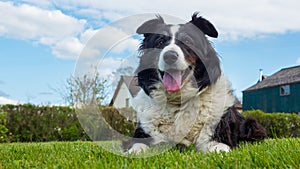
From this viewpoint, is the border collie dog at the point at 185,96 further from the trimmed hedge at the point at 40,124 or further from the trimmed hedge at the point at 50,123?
the trimmed hedge at the point at 40,124

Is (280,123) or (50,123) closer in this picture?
(50,123)

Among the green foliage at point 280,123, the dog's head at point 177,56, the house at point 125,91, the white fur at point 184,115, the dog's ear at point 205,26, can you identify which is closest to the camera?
the dog's head at point 177,56

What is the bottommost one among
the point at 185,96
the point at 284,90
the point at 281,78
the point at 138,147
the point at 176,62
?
the point at 138,147

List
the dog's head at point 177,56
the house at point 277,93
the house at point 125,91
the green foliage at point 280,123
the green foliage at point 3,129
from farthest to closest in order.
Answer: the house at point 277,93
the green foliage at point 280,123
the green foliage at point 3,129
the house at point 125,91
the dog's head at point 177,56

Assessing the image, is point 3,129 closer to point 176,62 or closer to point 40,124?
point 40,124

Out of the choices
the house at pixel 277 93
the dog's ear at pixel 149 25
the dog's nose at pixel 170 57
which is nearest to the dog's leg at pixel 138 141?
the dog's nose at pixel 170 57

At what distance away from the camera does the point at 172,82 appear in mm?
3865

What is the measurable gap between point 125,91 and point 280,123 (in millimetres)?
7997

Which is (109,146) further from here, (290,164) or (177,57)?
(290,164)

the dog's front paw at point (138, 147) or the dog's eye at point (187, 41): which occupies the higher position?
the dog's eye at point (187, 41)

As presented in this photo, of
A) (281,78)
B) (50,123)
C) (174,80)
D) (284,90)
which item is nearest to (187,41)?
(174,80)

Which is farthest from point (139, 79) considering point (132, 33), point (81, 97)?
point (81, 97)

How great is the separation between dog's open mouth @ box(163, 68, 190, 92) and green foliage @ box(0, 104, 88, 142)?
729 centimetres

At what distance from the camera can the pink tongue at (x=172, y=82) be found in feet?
12.5
